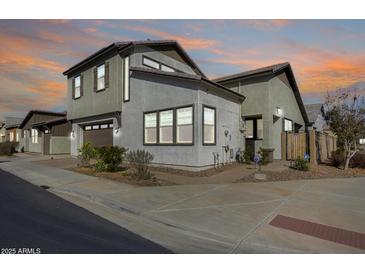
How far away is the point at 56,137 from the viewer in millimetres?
26172

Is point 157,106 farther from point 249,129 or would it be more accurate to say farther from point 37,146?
point 37,146

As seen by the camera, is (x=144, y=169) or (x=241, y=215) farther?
(x=144, y=169)

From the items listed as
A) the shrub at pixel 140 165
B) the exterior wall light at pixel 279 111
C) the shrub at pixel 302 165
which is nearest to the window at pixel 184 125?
the shrub at pixel 140 165

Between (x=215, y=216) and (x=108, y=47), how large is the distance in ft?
46.7

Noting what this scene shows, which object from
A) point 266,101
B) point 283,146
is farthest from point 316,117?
point 266,101

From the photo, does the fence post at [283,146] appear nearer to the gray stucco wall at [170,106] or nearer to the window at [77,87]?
the gray stucco wall at [170,106]

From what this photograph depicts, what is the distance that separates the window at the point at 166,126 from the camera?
42.7ft

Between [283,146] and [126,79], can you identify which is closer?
[126,79]

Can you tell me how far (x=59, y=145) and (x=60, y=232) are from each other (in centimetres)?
2415

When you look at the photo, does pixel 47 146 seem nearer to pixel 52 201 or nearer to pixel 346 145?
pixel 52 201

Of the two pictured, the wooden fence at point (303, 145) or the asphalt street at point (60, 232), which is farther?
the wooden fence at point (303, 145)

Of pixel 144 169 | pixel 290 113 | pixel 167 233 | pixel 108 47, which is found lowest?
pixel 167 233

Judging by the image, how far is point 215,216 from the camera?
5723mm


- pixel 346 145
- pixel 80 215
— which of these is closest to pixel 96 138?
pixel 80 215
